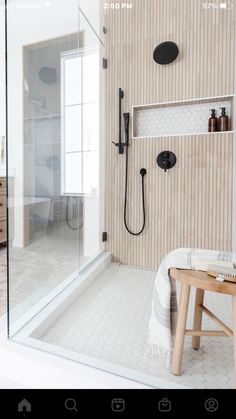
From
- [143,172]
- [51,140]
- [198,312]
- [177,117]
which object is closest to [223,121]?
[177,117]

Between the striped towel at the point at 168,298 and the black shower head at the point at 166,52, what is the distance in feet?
6.03

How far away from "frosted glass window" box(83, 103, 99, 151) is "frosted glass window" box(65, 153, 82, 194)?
158mm

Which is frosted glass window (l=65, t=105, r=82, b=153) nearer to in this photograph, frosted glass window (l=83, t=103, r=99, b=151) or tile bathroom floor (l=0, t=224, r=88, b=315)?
frosted glass window (l=83, t=103, r=99, b=151)

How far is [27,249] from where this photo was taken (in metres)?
1.95

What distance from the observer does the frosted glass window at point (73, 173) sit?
2357mm

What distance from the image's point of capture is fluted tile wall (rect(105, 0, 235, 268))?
2.16 metres

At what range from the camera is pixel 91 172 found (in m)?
2.53

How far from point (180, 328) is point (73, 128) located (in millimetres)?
1913

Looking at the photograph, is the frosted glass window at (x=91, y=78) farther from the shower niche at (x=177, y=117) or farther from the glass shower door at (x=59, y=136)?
the shower niche at (x=177, y=117)

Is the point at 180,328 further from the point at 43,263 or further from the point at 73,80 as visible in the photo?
the point at 73,80

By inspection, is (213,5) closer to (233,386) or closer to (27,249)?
(27,249)
